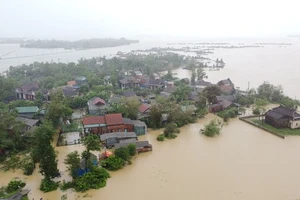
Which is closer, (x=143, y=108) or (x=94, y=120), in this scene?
(x=94, y=120)

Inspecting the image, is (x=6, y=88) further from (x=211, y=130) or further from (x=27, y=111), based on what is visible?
(x=211, y=130)

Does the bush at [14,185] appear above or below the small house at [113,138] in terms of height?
below

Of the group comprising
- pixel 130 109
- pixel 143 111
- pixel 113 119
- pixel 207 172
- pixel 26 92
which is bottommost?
pixel 207 172

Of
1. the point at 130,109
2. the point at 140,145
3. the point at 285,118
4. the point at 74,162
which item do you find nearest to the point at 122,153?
the point at 140,145

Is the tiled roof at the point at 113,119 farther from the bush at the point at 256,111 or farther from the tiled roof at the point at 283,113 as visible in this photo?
the bush at the point at 256,111

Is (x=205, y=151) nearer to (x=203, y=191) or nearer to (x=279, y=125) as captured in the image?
(x=203, y=191)

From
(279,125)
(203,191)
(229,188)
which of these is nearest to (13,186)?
(203,191)

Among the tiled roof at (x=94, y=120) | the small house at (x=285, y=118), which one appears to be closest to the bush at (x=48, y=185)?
the tiled roof at (x=94, y=120)
